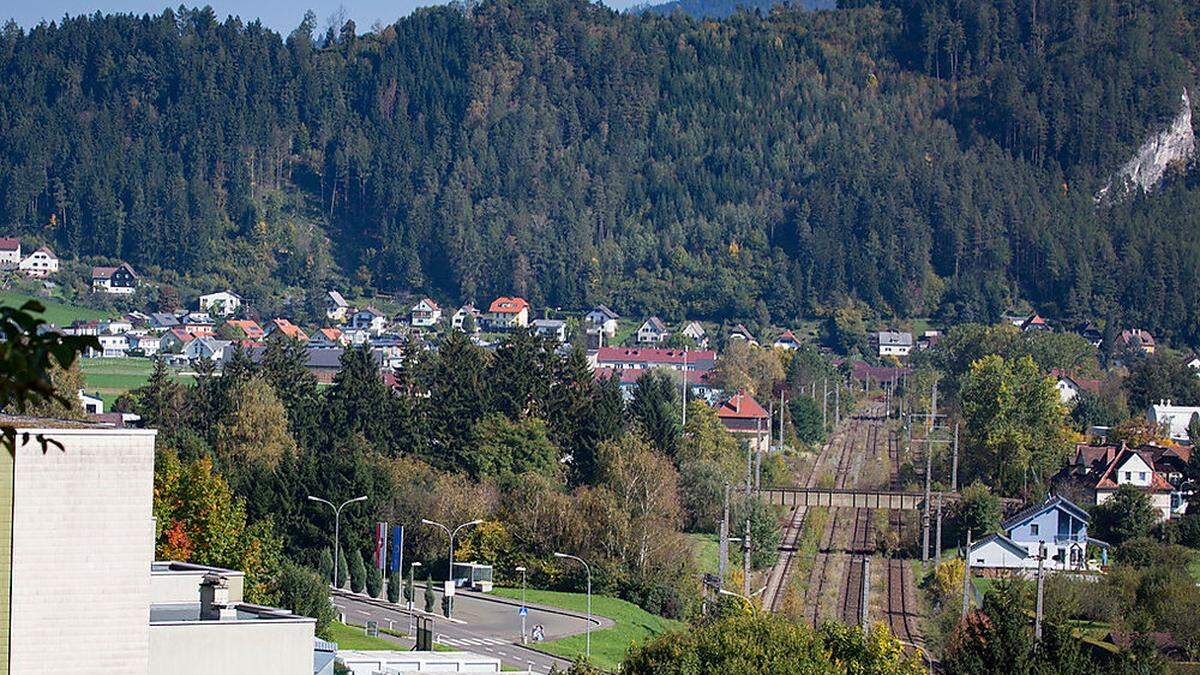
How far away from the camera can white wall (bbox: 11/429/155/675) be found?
17172mm

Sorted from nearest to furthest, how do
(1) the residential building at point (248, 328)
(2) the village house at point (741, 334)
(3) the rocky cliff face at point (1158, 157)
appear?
(1) the residential building at point (248, 328) → (2) the village house at point (741, 334) → (3) the rocky cliff face at point (1158, 157)

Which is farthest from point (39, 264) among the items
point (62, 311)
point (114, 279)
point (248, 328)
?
point (248, 328)

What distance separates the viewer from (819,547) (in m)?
59.1

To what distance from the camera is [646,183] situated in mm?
177625

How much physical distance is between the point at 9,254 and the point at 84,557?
135700mm

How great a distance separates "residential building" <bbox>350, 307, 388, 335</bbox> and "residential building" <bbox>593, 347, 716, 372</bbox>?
24896 millimetres

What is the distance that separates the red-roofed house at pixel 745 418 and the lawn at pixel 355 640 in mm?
43356

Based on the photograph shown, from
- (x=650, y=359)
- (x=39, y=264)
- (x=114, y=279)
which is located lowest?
(x=650, y=359)

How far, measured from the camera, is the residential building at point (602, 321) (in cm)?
14136

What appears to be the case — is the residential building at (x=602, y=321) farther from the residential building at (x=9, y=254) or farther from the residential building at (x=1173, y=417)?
the residential building at (x=1173, y=417)

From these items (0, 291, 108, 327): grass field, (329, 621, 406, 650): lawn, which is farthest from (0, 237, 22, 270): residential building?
(329, 621, 406, 650): lawn

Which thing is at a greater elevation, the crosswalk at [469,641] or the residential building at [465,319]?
the residential building at [465,319]

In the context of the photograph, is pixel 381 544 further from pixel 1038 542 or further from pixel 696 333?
pixel 696 333

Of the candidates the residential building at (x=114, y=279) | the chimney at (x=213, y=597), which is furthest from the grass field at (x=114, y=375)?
the chimney at (x=213, y=597)
